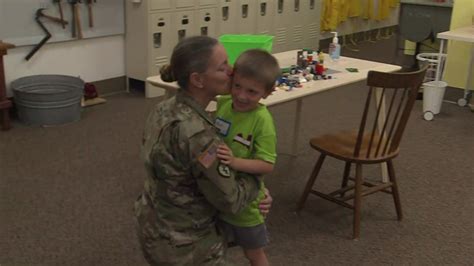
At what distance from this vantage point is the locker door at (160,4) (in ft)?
15.8

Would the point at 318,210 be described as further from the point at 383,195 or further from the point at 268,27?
the point at 268,27

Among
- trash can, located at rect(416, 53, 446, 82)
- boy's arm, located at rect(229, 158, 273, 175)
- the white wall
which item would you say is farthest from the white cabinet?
boy's arm, located at rect(229, 158, 273, 175)

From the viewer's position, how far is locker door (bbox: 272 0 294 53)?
20.1 ft

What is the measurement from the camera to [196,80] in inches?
63.1

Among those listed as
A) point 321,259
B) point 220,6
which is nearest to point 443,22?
point 220,6

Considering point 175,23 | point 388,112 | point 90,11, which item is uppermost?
point 90,11

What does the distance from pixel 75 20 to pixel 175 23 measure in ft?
2.76

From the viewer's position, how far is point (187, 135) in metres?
1.57

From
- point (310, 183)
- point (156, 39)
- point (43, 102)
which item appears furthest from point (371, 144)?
point (156, 39)

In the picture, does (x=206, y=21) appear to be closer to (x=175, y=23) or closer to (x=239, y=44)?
(x=175, y=23)

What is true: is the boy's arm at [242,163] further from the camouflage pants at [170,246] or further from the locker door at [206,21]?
the locker door at [206,21]

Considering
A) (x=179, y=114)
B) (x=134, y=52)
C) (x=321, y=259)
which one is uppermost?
(x=179, y=114)

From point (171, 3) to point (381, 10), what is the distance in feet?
13.1

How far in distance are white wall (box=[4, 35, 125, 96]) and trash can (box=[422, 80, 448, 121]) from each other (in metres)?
2.55
